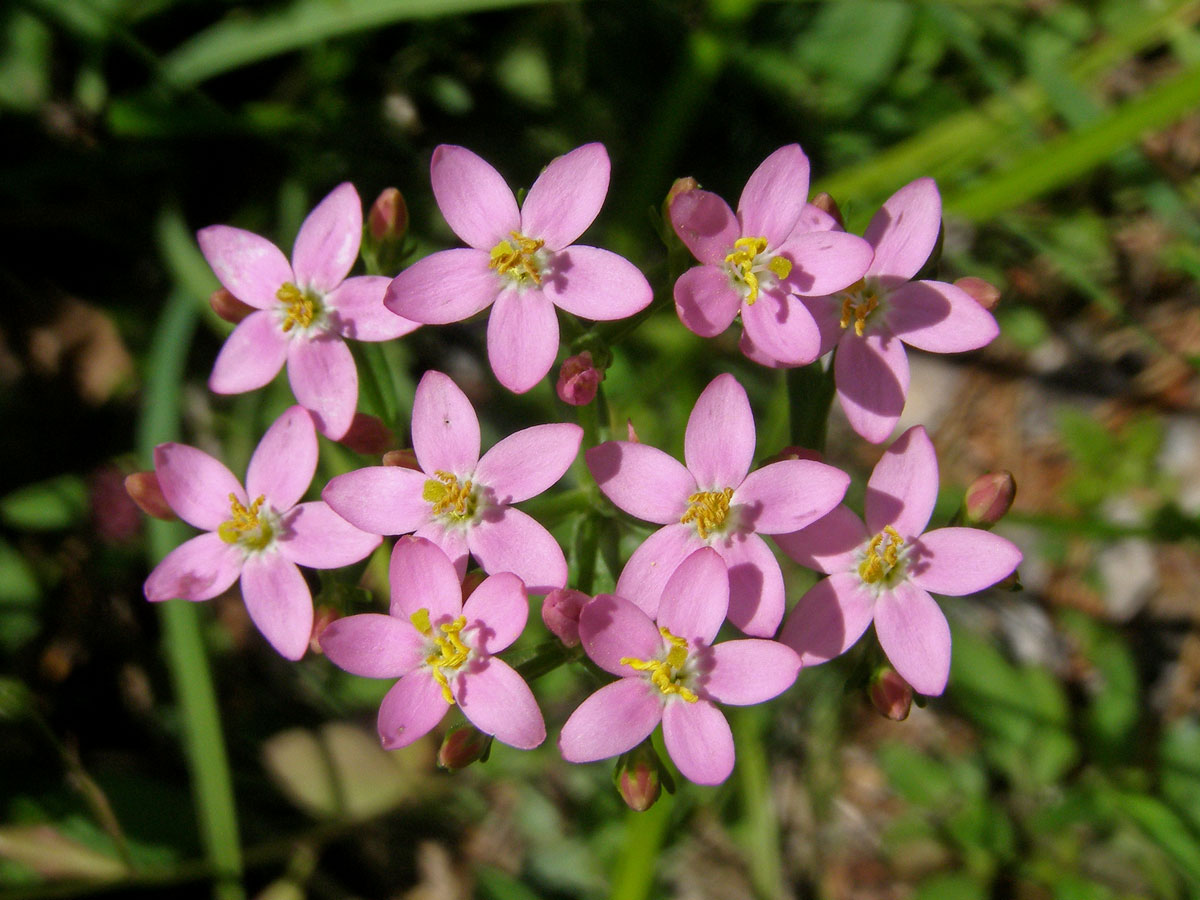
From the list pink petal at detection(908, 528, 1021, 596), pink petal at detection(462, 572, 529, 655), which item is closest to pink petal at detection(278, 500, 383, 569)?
pink petal at detection(462, 572, 529, 655)

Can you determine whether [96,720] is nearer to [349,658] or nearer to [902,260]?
[349,658]

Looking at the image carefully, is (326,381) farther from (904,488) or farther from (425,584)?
(904,488)

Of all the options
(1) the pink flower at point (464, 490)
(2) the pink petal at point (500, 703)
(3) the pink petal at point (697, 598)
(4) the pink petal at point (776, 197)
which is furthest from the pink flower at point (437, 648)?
(4) the pink petal at point (776, 197)

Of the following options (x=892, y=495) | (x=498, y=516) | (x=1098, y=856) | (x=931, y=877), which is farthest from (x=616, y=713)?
(x=1098, y=856)

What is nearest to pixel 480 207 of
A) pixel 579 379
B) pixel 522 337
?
pixel 522 337

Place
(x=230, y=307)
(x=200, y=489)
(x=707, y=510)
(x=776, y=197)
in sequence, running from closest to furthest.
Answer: (x=707, y=510) < (x=776, y=197) < (x=200, y=489) < (x=230, y=307)

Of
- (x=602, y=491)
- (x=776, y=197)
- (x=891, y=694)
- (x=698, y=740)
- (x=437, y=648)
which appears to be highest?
(x=776, y=197)

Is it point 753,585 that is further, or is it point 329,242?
point 329,242
